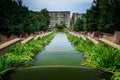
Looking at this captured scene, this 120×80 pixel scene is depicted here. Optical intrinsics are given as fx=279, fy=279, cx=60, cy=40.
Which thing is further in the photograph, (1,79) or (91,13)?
(91,13)

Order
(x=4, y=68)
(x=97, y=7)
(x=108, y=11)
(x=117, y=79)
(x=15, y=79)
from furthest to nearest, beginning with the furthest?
(x=97, y=7), (x=108, y=11), (x=4, y=68), (x=15, y=79), (x=117, y=79)

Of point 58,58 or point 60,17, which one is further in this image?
point 60,17

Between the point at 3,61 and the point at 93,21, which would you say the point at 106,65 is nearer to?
the point at 3,61

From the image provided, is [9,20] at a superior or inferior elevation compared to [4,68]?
superior

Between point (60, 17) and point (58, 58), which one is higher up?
point (60, 17)

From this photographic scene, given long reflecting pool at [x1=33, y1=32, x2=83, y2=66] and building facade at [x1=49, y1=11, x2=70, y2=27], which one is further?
building facade at [x1=49, y1=11, x2=70, y2=27]

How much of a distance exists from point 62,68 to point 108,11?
16.1 metres

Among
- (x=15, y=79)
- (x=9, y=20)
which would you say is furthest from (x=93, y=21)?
(x=15, y=79)

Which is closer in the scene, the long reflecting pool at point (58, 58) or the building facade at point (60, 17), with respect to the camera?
the long reflecting pool at point (58, 58)

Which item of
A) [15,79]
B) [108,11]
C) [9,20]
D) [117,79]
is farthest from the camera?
[108,11]

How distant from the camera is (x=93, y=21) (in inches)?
1444

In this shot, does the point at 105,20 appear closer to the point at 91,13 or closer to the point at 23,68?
the point at 91,13

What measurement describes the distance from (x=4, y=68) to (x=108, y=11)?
1795 cm

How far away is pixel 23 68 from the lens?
12.2 meters
